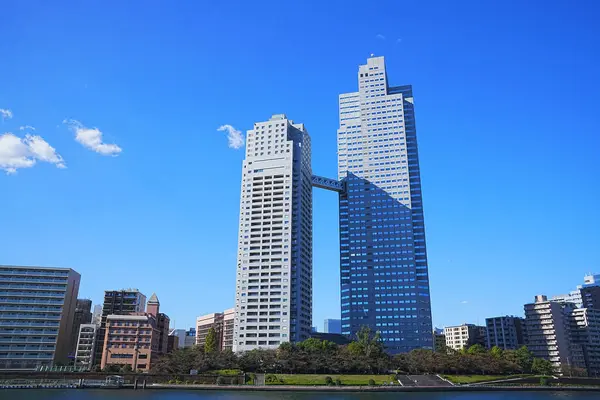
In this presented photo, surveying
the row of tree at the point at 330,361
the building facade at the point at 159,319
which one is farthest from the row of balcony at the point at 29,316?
the row of tree at the point at 330,361

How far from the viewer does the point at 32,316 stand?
142250mm

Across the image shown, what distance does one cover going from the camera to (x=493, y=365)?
127875 mm

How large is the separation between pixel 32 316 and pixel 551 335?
172589mm

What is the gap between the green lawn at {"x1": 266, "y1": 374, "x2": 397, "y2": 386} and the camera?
108 metres

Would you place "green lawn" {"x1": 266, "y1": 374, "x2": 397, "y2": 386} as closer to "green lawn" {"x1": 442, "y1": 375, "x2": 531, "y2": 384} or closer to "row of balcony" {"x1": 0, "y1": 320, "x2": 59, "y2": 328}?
"green lawn" {"x1": 442, "y1": 375, "x2": 531, "y2": 384}

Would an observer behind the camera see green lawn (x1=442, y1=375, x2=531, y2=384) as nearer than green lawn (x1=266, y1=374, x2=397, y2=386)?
No

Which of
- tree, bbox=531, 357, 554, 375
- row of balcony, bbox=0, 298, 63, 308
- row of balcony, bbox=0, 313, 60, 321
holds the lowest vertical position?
tree, bbox=531, 357, 554, 375

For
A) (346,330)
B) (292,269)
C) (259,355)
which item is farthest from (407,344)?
(259,355)

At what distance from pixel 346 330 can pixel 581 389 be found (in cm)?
9371

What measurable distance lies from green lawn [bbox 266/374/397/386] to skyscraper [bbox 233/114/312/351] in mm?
39262

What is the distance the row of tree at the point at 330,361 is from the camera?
11851cm

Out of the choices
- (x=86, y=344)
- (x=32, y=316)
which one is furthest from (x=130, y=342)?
(x=32, y=316)

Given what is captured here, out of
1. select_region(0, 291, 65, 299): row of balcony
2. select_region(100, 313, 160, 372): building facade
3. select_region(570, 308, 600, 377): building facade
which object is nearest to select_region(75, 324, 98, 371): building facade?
select_region(0, 291, 65, 299): row of balcony

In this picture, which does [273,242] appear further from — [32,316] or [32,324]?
[32,324]
